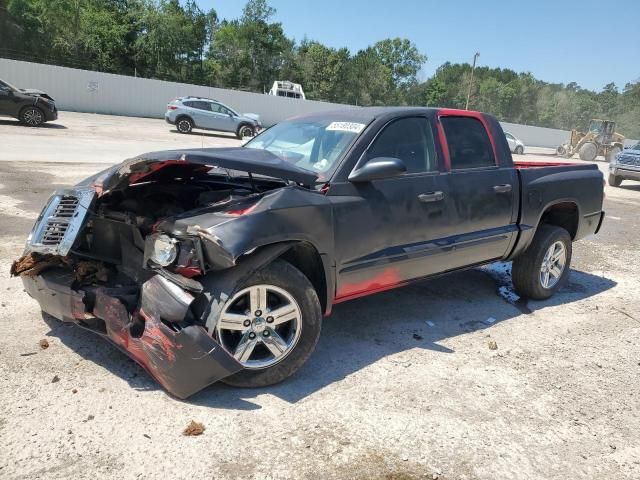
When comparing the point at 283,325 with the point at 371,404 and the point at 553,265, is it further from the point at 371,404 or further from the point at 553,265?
the point at 553,265

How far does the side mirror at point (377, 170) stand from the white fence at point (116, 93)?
23.7 metres

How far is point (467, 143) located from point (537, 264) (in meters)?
1.51

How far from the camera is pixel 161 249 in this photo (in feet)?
10.5

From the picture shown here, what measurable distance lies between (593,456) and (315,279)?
194 cm

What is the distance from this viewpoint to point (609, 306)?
5.52m

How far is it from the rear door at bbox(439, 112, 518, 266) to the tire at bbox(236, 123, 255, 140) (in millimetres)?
21959

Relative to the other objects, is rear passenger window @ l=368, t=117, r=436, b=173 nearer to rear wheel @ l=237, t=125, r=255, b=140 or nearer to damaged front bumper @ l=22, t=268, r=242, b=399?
damaged front bumper @ l=22, t=268, r=242, b=399

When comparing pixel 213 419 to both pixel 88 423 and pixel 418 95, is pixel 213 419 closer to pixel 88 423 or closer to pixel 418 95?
pixel 88 423

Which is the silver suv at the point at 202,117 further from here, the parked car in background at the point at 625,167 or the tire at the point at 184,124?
the parked car in background at the point at 625,167

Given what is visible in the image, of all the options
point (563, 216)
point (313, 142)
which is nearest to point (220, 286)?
point (313, 142)

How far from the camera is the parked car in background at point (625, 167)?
16.6 m

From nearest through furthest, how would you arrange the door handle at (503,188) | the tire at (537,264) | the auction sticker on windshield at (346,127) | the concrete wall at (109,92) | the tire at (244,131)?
the auction sticker on windshield at (346,127) < the door handle at (503,188) < the tire at (537,264) < the tire at (244,131) < the concrete wall at (109,92)

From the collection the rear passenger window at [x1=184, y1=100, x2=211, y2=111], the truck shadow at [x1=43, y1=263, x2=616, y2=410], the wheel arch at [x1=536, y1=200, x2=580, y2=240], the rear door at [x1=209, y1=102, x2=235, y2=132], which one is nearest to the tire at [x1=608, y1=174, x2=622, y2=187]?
the truck shadow at [x1=43, y1=263, x2=616, y2=410]

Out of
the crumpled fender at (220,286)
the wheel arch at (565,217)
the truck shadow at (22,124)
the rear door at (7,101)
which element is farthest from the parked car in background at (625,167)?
the rear door at (7,101)
